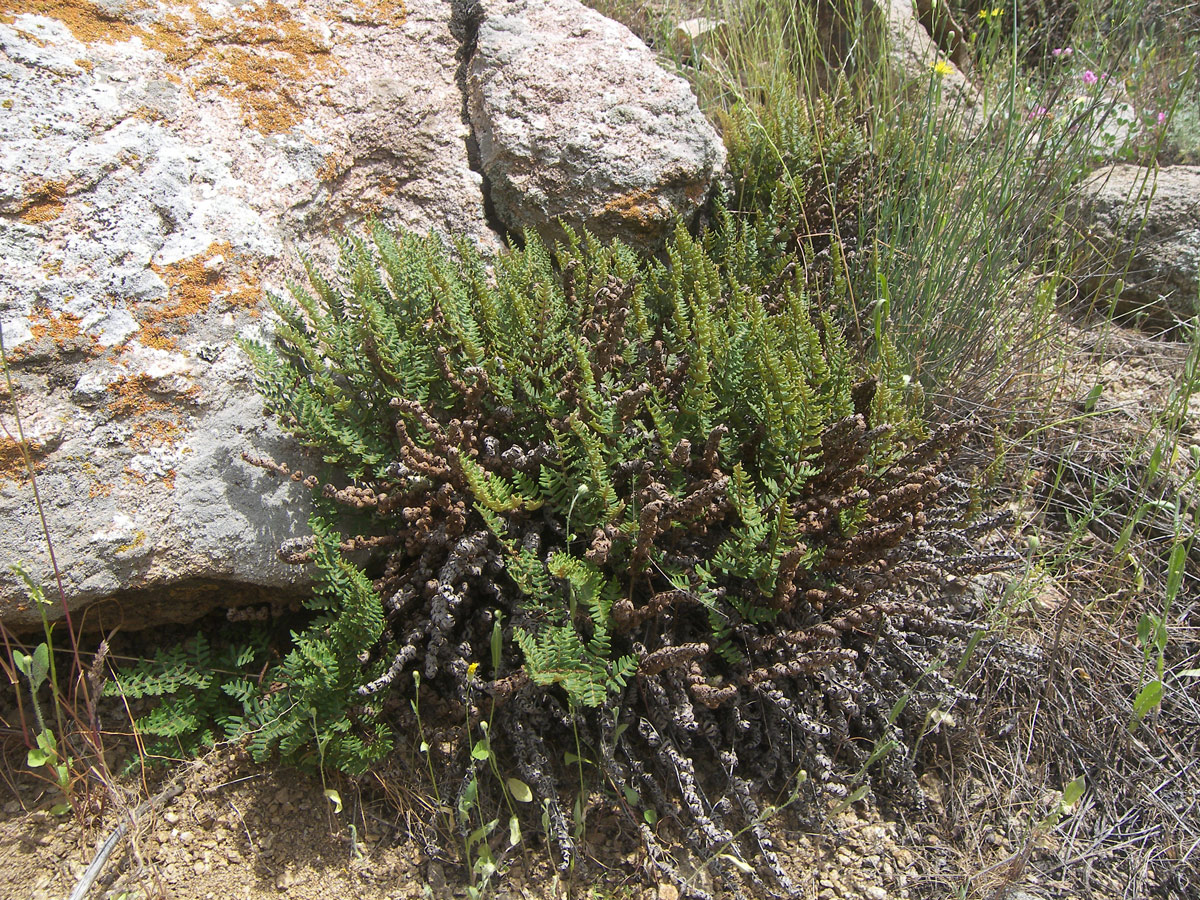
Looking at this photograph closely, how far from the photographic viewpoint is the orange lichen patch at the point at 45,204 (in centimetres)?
218

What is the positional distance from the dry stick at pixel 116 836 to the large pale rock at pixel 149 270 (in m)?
0.46

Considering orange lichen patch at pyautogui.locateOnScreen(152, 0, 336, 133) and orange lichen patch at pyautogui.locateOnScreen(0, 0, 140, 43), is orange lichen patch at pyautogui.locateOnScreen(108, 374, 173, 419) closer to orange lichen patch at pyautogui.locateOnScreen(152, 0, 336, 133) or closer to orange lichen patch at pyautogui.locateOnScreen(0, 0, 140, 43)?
orange lichen patch at pyautogui.locateOnScreen(152, 0, 336, 133)

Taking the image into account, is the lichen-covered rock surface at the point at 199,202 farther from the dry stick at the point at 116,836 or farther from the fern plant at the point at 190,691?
the dry stick at the point at 116,836

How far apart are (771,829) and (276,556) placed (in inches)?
59.7

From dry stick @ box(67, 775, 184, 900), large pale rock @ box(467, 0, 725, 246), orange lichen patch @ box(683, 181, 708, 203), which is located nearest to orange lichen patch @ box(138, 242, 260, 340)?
large pale rock @ box(467, 0, 725, 246)

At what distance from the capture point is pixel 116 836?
2.05 meters

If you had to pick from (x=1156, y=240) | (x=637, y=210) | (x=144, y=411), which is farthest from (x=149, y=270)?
(x=1156, y=240)

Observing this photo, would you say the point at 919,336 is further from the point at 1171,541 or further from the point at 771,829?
the point at 771,829

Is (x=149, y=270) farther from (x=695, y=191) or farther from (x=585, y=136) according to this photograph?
(x=695, y=191)

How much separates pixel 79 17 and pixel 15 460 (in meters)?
1.41

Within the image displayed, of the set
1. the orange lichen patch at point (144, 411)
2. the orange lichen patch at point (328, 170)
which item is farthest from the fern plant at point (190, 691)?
the orange lichen patch at point (328, 170)

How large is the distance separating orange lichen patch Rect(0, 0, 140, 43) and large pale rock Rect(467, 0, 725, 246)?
46.6 inches

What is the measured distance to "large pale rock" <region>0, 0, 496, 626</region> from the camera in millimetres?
2074

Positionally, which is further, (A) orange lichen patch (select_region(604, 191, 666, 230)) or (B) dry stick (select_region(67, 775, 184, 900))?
(A) orange lichen patch (select_region(604, 191, 666, 230))
